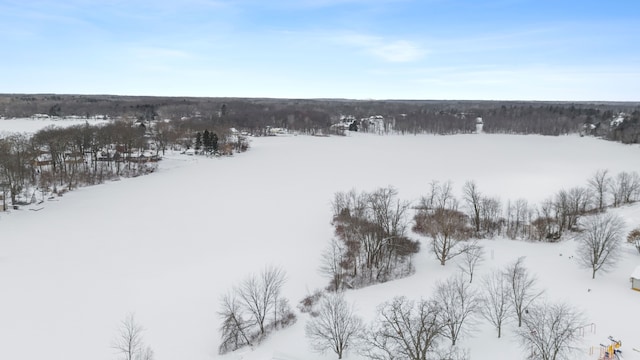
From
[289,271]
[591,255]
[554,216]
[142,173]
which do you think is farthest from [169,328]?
[142,173]

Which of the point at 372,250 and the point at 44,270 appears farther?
the point at 372,250

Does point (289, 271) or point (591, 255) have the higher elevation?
point (591, 255)

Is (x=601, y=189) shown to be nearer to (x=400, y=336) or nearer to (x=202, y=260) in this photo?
(x=400, y=336)

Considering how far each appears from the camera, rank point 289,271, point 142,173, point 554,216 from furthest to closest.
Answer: point 142,173
point 554,216
point 289,271

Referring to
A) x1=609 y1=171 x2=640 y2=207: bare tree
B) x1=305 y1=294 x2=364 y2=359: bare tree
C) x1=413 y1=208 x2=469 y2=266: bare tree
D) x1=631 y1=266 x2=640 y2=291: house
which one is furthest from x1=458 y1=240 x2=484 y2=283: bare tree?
x1=609 y1=171 x2=640 y2=207: bare tree

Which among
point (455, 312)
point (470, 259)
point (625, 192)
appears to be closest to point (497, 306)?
point (455, 312)

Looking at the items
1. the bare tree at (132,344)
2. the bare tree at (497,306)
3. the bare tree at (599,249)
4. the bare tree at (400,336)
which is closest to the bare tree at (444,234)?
the bare tree at (497,306)

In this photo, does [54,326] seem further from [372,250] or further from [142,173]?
[142,173]
